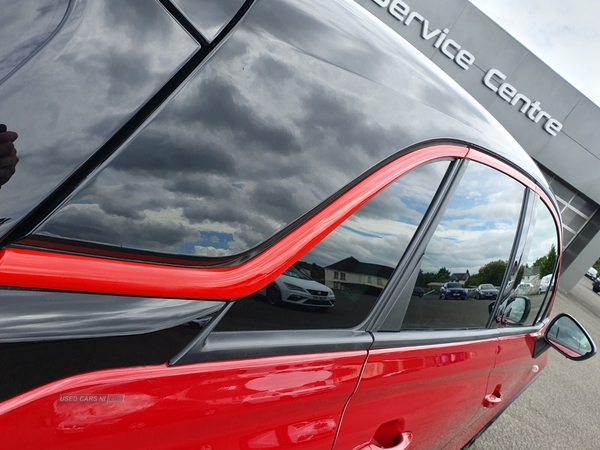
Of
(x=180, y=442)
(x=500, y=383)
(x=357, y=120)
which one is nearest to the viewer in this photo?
(x=180, y=442)

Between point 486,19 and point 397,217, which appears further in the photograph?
point 486,19

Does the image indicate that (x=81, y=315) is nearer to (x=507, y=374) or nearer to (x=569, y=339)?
(x=507, y=374)

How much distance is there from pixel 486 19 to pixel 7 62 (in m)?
17.1

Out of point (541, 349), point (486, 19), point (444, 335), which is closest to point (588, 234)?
point (486, 19)

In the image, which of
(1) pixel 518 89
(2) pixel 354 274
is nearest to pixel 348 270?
(2) pixel 354 274

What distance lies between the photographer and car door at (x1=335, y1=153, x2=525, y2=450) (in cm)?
128

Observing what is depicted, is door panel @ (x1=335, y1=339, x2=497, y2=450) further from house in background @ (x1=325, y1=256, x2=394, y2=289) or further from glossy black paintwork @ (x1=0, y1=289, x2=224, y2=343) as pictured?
glossy black paintwork @ (x1=0, y1=289, x2=224, y2=343)

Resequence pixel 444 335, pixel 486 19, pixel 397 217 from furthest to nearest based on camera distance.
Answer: pixel 486 19
pixel 444 335
pixel 397 217

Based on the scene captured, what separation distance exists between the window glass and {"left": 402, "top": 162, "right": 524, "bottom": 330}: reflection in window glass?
3.81 feet

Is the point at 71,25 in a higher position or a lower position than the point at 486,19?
lower

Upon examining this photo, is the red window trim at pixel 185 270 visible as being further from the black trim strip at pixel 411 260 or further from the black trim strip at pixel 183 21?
the black trim strip at pixel 183 21

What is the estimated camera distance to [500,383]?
222 centimetres

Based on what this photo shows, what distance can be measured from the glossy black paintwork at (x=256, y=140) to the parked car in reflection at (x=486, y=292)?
0.96 m

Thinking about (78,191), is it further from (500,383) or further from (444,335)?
(500,383)
